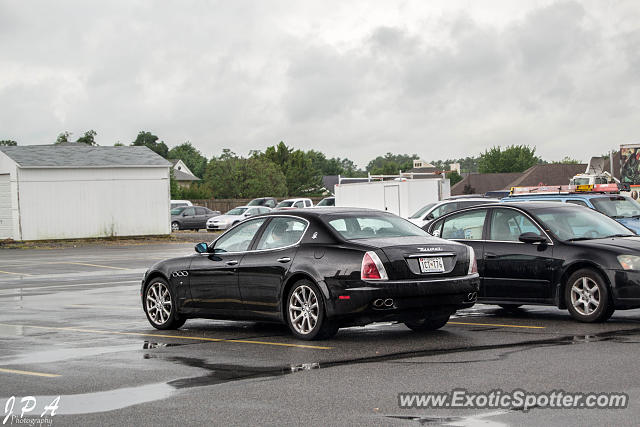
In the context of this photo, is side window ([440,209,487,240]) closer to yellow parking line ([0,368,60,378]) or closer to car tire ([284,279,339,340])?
car tire ([284,279,339,340])

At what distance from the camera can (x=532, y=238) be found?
40.1 ft

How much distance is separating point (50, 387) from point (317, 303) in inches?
131

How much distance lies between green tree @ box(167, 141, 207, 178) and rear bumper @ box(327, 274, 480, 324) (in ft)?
537

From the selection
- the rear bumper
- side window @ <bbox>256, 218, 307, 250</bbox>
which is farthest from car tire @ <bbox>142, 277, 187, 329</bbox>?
the rear bumper

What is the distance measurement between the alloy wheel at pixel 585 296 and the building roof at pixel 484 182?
3970 inches

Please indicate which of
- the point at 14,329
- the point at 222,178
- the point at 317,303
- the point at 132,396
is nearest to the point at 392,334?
the point at 317,303

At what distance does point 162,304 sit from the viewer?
12617mm

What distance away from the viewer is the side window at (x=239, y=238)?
11.8 meters

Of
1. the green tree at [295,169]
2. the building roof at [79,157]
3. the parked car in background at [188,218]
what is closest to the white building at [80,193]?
the building roof at [79,157]

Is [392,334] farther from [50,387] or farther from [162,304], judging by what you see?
[50,387]

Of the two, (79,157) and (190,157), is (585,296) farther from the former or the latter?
(190,157)

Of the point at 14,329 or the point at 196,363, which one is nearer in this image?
the point at 196,363

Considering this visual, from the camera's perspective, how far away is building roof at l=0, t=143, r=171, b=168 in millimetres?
42625

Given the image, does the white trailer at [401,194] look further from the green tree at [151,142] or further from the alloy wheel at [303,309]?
the green tree at [151,142]
